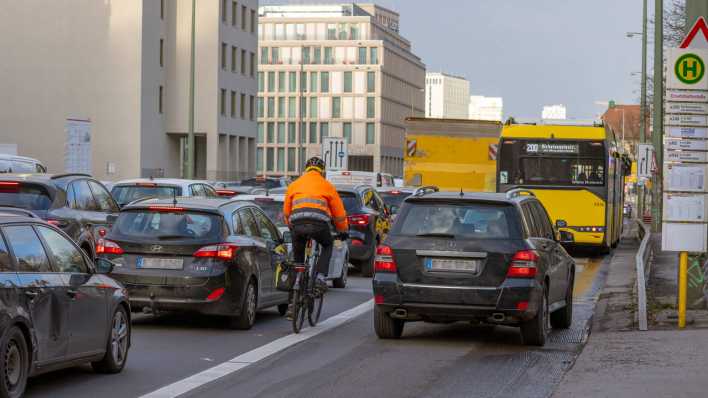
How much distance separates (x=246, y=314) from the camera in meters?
15.0

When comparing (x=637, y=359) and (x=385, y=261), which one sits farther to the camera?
(x=385, y=261)

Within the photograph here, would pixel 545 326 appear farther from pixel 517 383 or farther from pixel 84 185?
pixel 84 185

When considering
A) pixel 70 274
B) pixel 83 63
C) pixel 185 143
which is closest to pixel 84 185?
pixel 70 274

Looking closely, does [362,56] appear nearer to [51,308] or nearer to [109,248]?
[109,248]

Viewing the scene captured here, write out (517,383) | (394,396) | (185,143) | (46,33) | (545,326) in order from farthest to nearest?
(185,143)
(46,33)
(545,326)
(517,383)
(394,396)

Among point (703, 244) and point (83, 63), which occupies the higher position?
point (83, 63)

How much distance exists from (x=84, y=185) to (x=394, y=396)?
11.9 metres

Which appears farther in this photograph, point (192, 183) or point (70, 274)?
point (192, 183)

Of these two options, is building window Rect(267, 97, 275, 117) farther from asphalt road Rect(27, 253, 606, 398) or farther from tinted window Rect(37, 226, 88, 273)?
tinted window Rect(37, 226, 88, 273)

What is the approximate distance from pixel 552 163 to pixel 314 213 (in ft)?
63.4

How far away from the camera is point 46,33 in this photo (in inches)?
3287

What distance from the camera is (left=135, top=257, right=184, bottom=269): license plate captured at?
14.7 m

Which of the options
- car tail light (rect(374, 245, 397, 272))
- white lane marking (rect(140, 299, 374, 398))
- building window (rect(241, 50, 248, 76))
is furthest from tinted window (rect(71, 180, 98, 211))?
building window (rect(241, 50, 248, 76))

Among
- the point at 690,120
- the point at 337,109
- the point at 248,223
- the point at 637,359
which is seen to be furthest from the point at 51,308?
the point at 337,109
